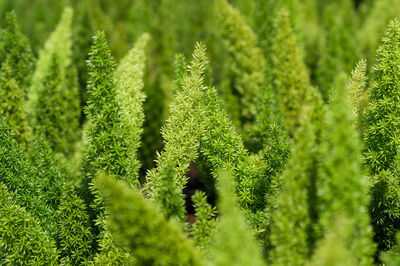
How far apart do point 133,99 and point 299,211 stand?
102 centimetres

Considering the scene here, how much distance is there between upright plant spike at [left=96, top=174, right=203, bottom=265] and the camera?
1.29m

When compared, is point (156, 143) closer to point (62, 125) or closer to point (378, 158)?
point (62, 125)

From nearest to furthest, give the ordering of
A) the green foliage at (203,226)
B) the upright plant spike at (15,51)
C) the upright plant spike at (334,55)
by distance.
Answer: the green foliage at (203,226) < the upright plant spike at (15,51) < the upright plant spike at (334,55)

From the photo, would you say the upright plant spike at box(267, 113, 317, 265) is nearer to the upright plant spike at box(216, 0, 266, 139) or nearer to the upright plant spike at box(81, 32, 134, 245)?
the upright plant spike at box(81, 32, 134, 245)

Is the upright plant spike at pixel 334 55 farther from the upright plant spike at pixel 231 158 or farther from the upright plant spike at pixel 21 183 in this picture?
the upright plant spike at pixel 21 183

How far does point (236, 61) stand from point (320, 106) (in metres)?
1.52

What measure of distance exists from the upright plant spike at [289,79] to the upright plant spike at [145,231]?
1519 mm

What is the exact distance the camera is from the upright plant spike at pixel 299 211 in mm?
1325

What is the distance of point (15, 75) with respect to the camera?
8.48 ft

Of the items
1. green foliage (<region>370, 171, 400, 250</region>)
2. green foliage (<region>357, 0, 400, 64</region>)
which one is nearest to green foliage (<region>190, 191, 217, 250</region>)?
green foliage (<region>370, 171, 400, 250</region>)

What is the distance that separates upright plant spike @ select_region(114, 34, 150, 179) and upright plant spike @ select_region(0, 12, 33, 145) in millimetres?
561

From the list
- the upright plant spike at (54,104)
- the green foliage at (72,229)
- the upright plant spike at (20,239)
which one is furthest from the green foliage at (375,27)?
the upright plant spike at (20,239)

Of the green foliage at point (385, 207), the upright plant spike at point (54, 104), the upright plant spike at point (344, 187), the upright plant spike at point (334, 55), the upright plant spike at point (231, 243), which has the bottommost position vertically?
the upright plant spike at point (54, 104)

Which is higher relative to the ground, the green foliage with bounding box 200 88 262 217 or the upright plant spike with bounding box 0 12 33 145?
the green foliage with bounding box 200 88 262 217
